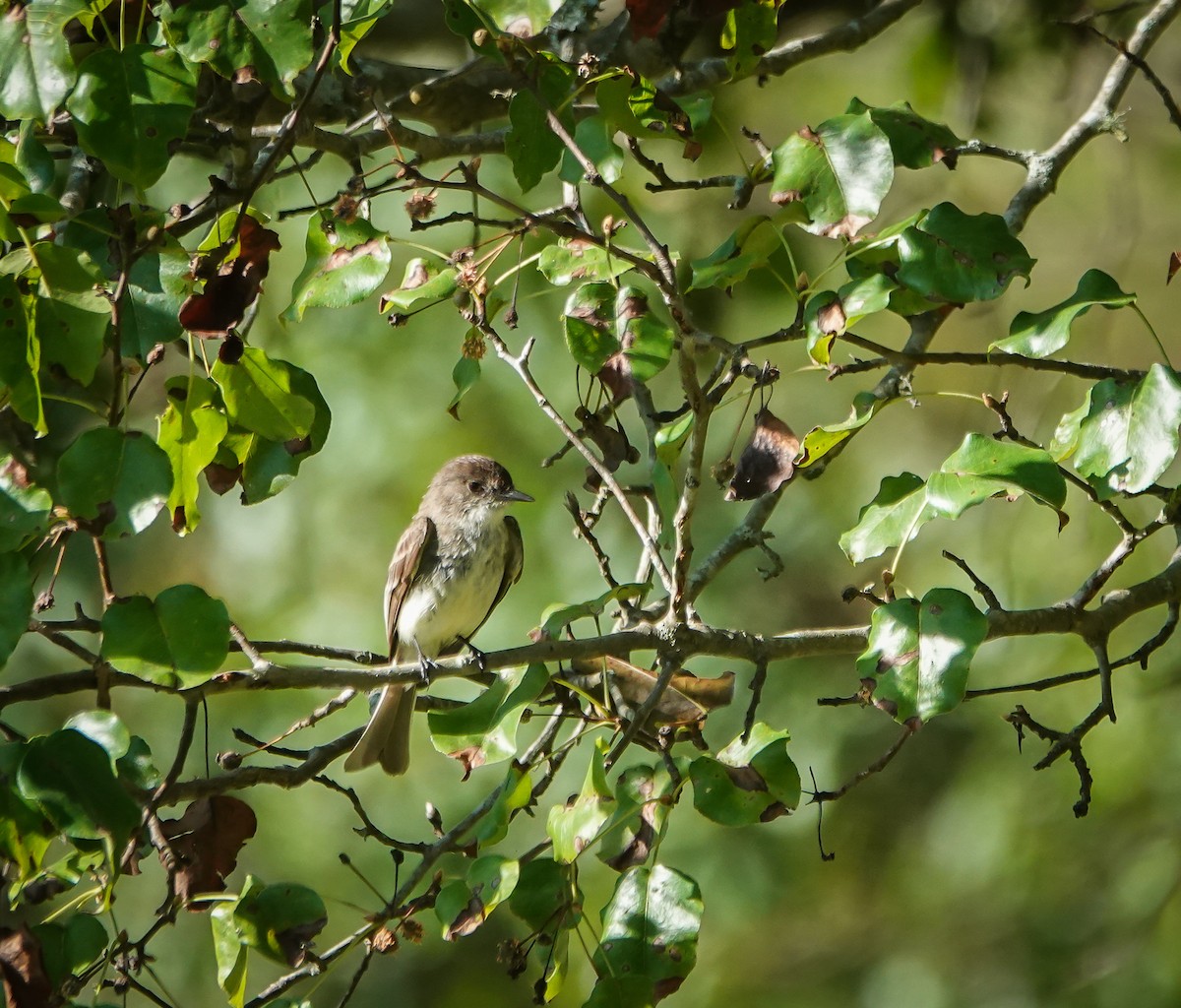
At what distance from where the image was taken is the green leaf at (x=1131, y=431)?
2.35 m

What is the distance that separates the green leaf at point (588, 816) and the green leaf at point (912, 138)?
4.77 ft

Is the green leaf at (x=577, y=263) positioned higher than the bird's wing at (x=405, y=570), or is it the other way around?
the green leaf at (x=577, y=263)

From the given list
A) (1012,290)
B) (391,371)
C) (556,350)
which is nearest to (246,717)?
(391,371)

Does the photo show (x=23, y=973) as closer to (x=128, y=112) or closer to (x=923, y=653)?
(x=128, y=112)

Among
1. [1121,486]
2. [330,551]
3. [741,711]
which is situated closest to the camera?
[1121,486]

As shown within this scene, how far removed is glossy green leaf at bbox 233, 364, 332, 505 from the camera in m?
2.58

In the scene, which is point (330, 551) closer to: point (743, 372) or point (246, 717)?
point (246, 717)

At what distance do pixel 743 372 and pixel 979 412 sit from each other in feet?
15.1

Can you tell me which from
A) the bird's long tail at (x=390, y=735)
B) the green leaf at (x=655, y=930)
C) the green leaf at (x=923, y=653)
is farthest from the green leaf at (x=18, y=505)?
the bird's long tail at (x=390, y=735)

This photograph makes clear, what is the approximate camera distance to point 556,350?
6641 millimetres

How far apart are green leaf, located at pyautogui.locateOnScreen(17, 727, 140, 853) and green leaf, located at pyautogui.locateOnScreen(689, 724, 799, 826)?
0.97 m

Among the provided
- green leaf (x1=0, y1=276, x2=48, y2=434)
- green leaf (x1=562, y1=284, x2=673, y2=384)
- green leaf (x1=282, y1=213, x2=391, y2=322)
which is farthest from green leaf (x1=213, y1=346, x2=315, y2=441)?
green leaf (x1=562, y1=284, x2=673, y2=384)

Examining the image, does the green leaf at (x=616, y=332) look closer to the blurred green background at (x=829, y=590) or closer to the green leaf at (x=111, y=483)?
the green leaf at (x=111, y=483)

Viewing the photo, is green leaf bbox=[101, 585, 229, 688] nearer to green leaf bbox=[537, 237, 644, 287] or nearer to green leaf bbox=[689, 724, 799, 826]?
green leaf bbox=[689, 724, 799, 826]
